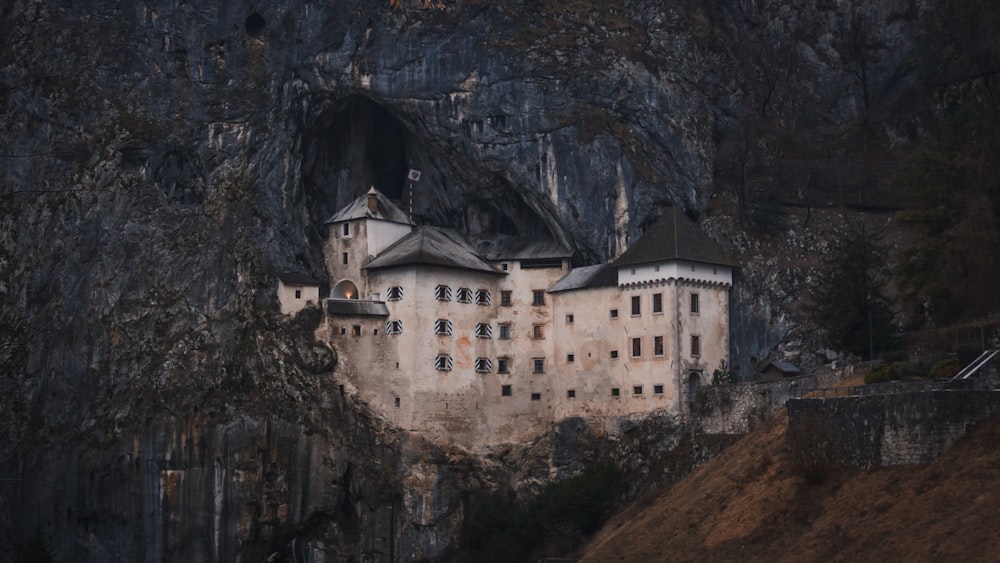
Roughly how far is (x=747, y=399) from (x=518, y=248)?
2290 centimetres

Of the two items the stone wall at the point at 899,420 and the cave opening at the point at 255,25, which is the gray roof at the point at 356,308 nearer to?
the cave opening at the point at 255,25

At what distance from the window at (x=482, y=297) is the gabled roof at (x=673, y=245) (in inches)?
368

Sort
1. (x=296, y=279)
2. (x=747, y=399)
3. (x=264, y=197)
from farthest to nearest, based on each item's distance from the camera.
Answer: (x=264, y=197) → (x=296, y=279) → (x=747, y=399)

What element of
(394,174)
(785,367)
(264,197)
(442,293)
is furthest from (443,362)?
(785,367)

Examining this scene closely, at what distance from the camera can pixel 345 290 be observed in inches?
4008

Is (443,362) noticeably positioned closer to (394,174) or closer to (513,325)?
(513,325)

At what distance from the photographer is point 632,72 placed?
10156cm

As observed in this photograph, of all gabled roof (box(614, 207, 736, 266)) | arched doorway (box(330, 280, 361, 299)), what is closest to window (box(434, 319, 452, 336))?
arched doorway (box(330, 280, 361, 299))

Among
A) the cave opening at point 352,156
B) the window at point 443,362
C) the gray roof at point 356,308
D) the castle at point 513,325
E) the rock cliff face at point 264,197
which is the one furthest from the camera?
the cave opening at point 352,156

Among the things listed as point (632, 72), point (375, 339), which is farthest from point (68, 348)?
point (632, 72)

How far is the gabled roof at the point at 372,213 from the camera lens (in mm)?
102375

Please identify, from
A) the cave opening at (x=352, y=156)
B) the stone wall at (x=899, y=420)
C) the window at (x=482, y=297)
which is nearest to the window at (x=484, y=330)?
the window at (x=482, y=297)

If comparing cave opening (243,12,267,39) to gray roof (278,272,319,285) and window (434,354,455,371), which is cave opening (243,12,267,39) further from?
window (434,354,455,371)

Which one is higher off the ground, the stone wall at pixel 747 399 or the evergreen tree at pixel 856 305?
the evergreen tree at pixel 856 305
